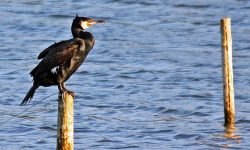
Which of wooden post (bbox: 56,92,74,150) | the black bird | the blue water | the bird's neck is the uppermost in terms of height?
the bird's neck

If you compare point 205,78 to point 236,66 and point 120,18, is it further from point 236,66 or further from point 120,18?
point 120,18

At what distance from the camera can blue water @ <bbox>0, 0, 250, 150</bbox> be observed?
13.7 m

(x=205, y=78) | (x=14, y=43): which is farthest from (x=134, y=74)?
(x=14, y=43)

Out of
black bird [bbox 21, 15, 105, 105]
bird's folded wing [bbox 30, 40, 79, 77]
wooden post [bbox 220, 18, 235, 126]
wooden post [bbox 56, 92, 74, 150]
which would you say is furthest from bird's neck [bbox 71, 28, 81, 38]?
wooden post [bbox 220, 18, 235, 126]

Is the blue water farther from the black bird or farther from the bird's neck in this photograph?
the bird's neck

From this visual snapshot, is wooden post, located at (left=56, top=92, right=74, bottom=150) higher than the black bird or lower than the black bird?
lower

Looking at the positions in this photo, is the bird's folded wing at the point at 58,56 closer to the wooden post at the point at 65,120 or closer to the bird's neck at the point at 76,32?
the bird's neck at the point at 76,32

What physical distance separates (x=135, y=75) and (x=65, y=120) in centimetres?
827

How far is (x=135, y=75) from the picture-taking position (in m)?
18.2

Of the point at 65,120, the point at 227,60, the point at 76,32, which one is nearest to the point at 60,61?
the point at 76,32

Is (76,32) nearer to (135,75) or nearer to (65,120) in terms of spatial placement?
(65,120)

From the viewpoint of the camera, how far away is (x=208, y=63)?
18.8 m

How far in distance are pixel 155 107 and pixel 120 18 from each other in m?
7.63

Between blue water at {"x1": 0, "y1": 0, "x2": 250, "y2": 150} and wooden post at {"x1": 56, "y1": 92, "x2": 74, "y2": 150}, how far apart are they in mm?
2655
